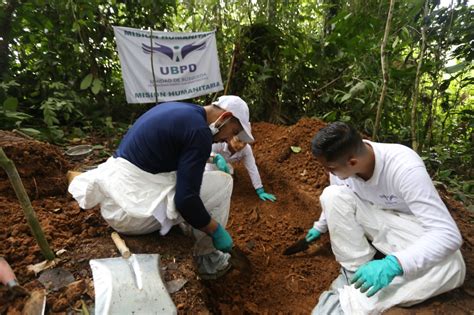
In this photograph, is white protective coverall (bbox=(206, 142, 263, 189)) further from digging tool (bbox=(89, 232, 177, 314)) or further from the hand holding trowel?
digging tool (bbox=(89, 232, 177, 314))

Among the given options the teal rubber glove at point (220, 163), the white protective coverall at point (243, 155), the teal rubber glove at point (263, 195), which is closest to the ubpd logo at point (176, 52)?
the white protective coverall at point (243, 155)

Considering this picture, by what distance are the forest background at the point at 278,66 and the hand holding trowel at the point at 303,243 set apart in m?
1.48

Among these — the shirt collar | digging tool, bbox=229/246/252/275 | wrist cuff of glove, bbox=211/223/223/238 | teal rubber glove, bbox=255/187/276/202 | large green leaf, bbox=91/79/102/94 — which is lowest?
digging tool, bbox=229/246/252/275

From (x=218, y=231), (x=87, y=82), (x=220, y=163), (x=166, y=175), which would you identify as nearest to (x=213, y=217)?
(x=218, y=231)

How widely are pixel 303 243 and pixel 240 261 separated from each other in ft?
1.71

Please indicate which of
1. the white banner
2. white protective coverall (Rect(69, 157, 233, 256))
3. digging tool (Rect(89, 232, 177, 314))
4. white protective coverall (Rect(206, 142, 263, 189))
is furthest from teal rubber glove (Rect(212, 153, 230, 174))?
the white banner

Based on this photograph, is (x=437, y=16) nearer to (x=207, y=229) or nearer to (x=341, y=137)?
(x=341, y=137)

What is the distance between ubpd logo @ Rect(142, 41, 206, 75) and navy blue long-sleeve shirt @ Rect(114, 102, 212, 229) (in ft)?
9.65

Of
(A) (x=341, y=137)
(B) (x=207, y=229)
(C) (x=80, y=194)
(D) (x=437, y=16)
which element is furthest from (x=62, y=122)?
(D) (x=437, y=16)

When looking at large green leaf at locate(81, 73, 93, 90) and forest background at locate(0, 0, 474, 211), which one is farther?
large green leaf at locate(81, 73, 93, 90)

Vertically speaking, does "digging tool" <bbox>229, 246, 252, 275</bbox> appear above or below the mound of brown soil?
below

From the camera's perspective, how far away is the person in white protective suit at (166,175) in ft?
5.90

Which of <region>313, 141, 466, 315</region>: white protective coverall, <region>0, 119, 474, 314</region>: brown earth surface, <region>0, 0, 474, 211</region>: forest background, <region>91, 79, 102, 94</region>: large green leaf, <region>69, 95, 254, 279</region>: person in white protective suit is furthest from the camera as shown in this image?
<region>91, 79, 102, 94</region>: large green leaf

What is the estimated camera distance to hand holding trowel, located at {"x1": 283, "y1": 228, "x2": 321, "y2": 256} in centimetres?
245
